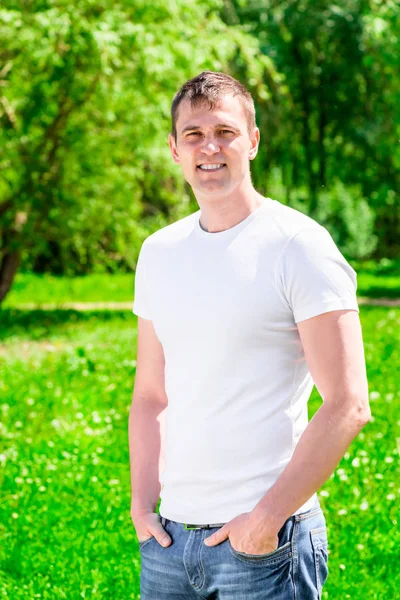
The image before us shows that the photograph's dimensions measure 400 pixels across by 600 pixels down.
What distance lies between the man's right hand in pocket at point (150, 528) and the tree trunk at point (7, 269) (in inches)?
505

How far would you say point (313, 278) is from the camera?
77.5 inches

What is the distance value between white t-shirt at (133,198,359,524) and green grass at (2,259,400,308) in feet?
46.4

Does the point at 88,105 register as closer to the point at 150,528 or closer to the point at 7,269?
the point at 7,269

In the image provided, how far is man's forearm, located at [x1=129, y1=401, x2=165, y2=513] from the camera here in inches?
94.5

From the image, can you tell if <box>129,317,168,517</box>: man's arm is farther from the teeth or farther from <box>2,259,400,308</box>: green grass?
<box>2,259,400,308</box>: green grass

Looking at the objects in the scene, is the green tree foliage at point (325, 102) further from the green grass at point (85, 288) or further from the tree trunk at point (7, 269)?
the tree trunk at point (7, 269)

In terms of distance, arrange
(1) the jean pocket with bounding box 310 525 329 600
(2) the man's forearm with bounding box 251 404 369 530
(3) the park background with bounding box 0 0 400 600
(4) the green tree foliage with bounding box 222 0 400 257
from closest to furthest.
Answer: (2) the man's forearm with bounding box 251 404 369 530
(1) the jean pocket with bounding box 310 525 329 600
(3) the park background with bounding box 0 0 400 600
(4) the green tree foliage with bounding box 222 0 400 257

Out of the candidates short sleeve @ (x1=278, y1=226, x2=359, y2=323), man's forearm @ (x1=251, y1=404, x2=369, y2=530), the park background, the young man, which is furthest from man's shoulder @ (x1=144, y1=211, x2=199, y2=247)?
the park background

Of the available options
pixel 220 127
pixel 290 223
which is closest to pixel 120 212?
pixel 220 127

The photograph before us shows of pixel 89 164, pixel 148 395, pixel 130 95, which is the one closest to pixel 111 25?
pixel 130 95

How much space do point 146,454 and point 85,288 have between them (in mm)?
16825

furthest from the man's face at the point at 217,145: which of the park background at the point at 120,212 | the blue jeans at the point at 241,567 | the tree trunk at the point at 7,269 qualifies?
the tree trunk at the point at 7,269

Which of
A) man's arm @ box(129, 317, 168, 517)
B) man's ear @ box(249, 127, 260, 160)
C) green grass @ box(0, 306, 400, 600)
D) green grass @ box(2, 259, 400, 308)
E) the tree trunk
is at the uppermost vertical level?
man's ear @ box(249, 127, 260, 160)

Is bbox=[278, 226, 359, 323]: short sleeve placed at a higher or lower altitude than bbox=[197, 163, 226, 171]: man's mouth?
lower
